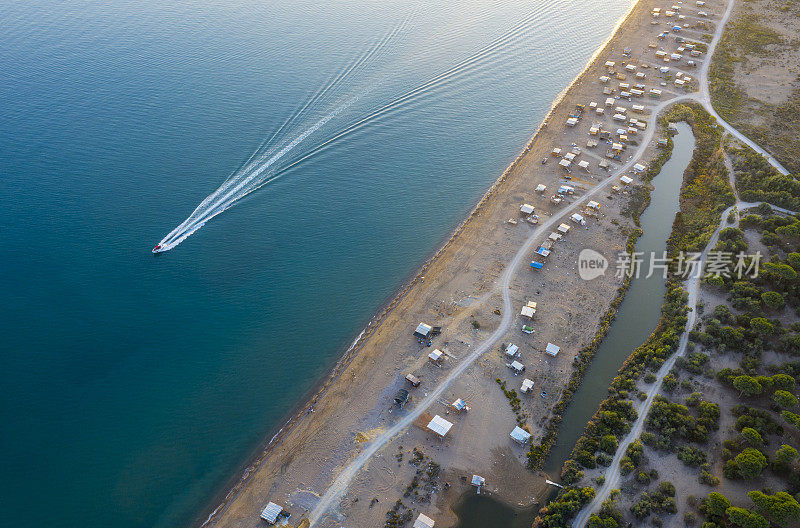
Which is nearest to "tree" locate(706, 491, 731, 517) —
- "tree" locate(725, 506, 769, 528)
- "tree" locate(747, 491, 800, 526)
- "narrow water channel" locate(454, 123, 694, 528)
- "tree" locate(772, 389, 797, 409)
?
"tree" locate(725, 506, 769, 528)

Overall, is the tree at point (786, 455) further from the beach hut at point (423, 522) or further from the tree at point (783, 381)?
the beach hut at point (423, 522)

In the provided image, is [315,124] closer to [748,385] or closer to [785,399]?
[748,385]

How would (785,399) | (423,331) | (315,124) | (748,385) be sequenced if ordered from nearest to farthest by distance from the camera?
(785,399) → (748,385) → (423,331) → (315,124)

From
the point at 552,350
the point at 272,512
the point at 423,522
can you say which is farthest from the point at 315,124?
the point at 423,522

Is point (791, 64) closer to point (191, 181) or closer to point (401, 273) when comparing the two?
point (401, 273)

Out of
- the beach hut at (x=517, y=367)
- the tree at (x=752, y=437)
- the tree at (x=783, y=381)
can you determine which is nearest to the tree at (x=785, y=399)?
the tree at (x=783, y=381)
